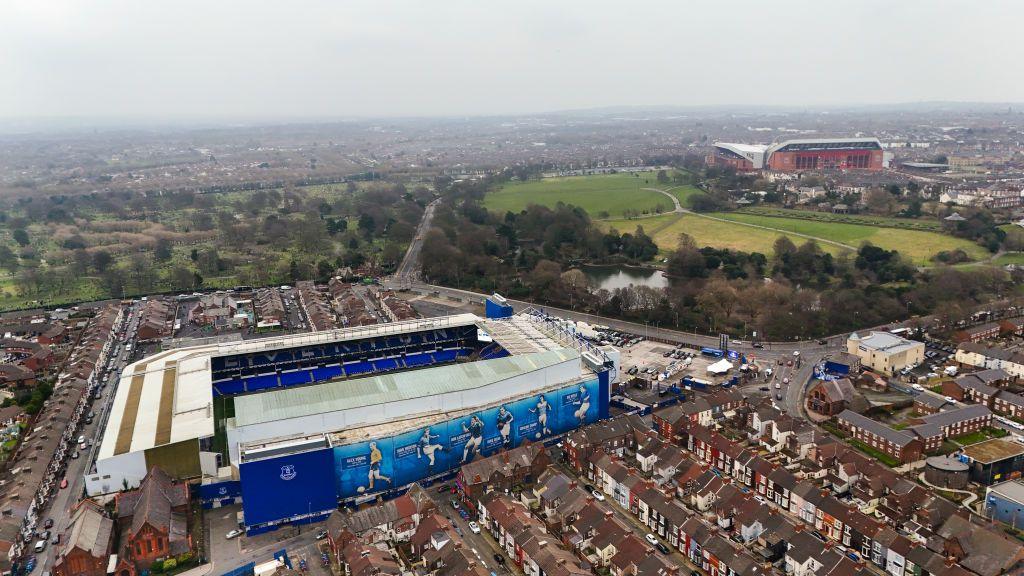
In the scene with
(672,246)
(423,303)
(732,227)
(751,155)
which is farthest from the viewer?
(751,155)

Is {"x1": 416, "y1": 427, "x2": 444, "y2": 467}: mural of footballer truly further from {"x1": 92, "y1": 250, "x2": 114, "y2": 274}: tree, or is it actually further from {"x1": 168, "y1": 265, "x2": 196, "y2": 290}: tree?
{"x1": 92, "y1": 250, "x2": 114, "y2": 274}: tree

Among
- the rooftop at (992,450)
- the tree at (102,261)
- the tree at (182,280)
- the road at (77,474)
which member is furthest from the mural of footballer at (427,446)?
the tree at (102,261)

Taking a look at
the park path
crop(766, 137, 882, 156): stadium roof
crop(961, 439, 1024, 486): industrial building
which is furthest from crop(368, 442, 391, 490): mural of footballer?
crop(766, 137, 882, 156): stadium roof

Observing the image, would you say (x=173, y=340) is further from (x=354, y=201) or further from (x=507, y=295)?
(x=354, y=201)

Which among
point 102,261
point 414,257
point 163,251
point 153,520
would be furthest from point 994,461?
point 163,251

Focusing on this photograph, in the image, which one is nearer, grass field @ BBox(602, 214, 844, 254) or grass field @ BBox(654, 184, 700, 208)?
grass field @ BBox(602, 214, 844, 254)

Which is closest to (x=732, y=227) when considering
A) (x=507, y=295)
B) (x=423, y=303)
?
(x=507, y=295)
